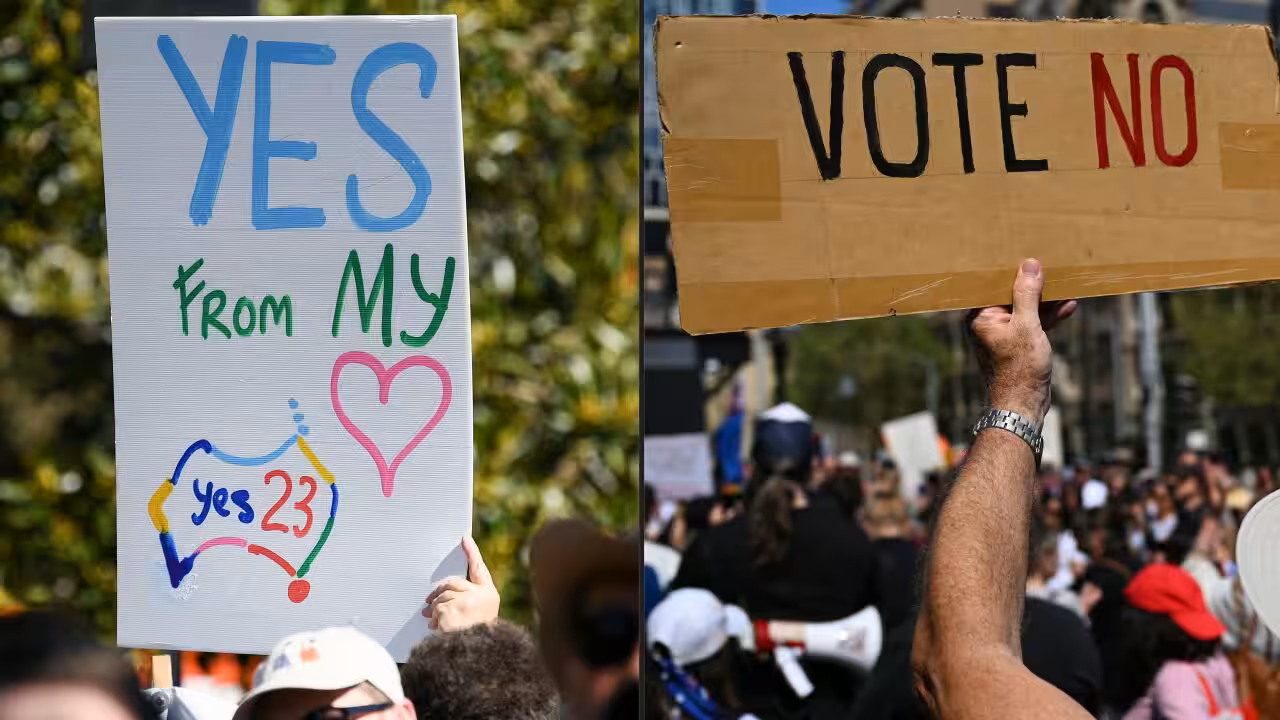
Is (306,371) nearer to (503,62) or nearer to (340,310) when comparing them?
(340,310)

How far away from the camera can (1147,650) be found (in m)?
4.44

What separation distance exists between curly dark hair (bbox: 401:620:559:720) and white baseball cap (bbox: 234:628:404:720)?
9 centimetres

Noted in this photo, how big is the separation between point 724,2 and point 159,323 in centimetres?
112

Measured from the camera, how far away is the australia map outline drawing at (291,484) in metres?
2.34

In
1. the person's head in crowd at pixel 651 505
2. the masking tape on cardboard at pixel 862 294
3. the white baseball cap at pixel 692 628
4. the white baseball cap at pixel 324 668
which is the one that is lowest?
the white baseball cap at pixel 692 628

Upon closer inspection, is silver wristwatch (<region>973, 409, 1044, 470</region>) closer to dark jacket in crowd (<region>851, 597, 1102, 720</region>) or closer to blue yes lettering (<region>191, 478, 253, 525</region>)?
blue yes lettering (<region>191, 478, 253, 525</region>)

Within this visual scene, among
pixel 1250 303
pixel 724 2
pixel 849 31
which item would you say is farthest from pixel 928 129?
pixel 1250 303

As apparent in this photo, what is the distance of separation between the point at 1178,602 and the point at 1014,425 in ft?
10.1

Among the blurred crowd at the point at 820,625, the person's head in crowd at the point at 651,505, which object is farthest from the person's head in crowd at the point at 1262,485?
the blurred crowd at the point at 820,625

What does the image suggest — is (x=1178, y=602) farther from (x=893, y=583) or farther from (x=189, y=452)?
(x=189, y=452)

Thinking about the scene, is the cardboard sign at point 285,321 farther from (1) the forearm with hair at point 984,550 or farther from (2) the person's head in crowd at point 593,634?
(1) the forearm with hair at point 984,550

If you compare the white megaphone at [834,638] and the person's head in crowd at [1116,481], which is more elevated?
the person's head in crowd at [1116,481]

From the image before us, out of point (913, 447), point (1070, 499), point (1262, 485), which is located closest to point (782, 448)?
point (1070, 499)

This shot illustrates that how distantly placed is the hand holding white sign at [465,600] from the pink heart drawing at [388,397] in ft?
0.58
